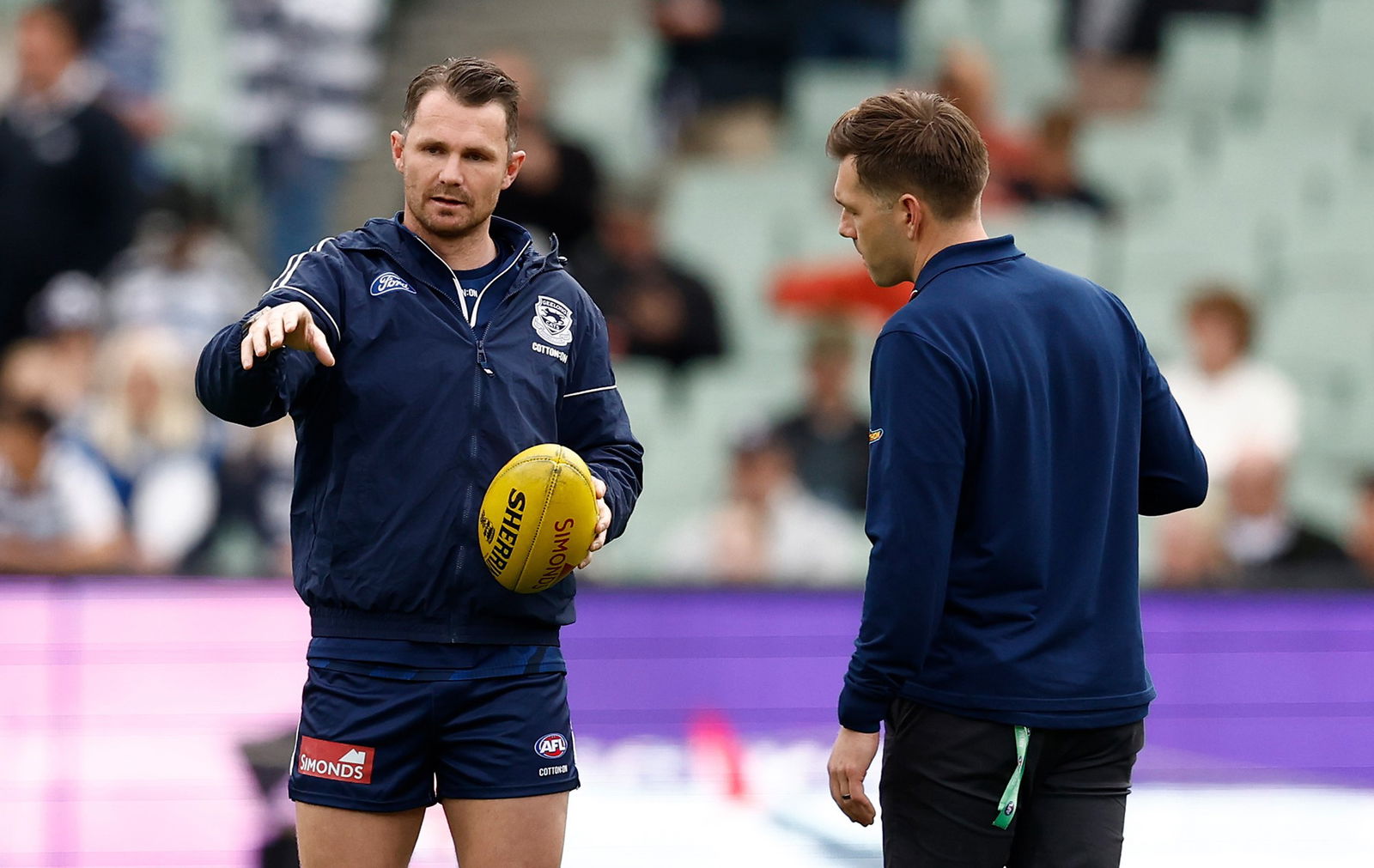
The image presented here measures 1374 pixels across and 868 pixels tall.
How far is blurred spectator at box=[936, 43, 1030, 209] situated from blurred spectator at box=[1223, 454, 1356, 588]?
1.57m

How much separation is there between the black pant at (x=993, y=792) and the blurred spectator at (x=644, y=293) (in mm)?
4089

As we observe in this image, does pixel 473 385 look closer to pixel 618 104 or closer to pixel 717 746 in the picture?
pixel 717 746

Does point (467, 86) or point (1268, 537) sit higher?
point (467, 86)

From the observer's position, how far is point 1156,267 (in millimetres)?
7152

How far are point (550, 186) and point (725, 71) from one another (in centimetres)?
101

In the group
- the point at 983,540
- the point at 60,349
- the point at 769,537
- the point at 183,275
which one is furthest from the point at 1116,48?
the point at 983,540

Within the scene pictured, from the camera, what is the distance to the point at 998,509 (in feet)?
8.03

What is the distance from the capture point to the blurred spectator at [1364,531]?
6.71 m

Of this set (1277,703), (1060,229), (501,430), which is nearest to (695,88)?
(1060,229)

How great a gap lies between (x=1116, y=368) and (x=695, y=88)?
463 centimetres

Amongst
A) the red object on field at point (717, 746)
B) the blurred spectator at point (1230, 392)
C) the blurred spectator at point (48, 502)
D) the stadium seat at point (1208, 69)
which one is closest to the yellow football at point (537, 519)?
the red object on field at point (717, 746)

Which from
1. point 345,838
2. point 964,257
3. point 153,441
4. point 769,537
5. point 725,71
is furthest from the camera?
point 725,71

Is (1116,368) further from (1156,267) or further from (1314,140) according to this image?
(1314,140)

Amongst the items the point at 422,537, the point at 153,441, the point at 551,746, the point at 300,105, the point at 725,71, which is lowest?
the point at 551,746
